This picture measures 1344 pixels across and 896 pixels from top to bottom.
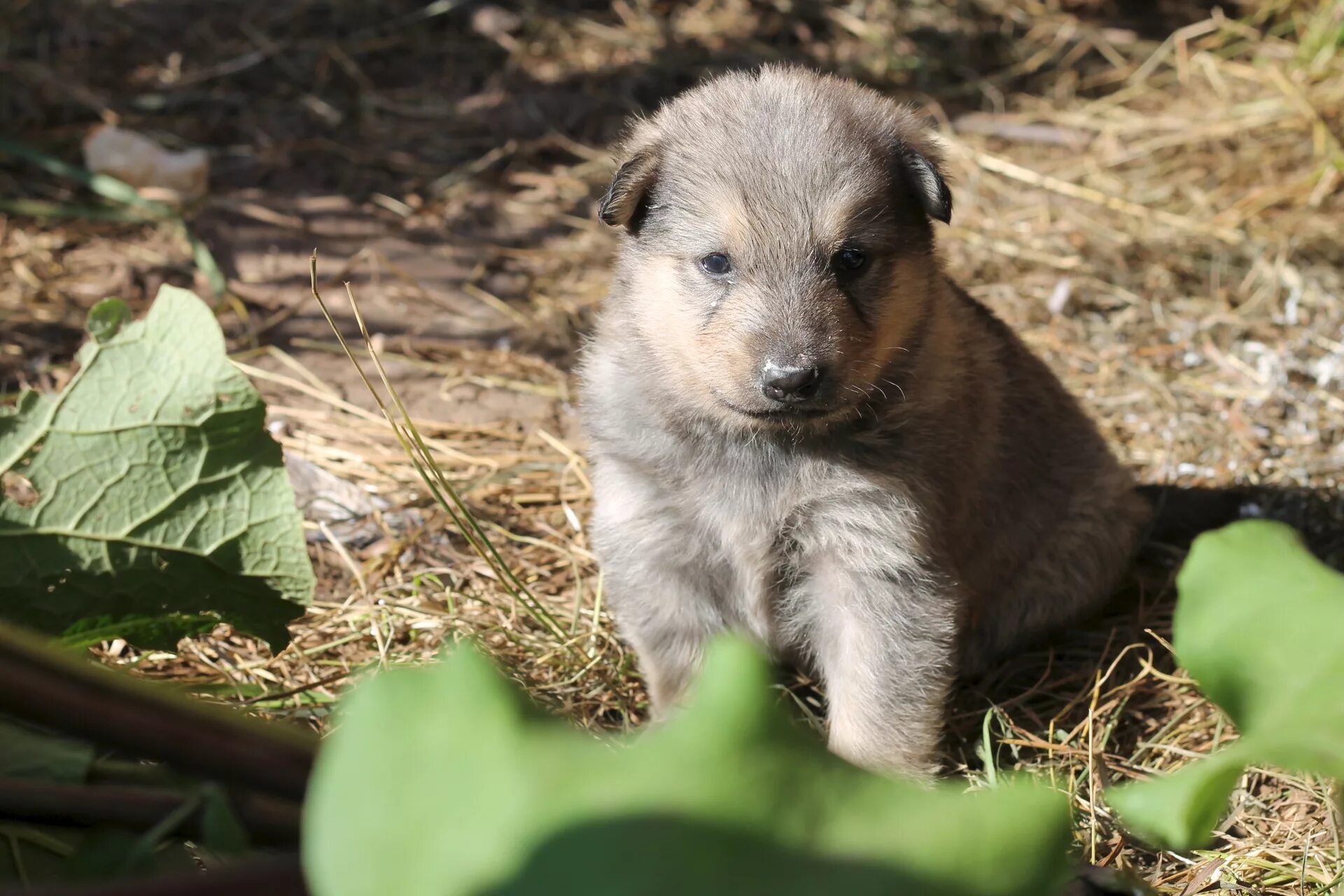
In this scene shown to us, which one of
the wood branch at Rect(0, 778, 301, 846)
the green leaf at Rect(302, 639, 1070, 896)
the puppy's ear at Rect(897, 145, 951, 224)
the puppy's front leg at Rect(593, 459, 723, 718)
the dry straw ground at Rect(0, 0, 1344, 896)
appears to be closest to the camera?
the green leaf at Rect(302, 639, 1070, 896)

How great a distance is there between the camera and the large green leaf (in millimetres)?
2801

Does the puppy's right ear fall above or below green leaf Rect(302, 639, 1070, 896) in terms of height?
below

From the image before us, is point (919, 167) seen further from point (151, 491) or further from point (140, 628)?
point (140, 628)

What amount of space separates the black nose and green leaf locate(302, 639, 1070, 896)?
1.61 meters

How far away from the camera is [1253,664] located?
5.23ft

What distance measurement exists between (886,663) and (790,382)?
864 mm

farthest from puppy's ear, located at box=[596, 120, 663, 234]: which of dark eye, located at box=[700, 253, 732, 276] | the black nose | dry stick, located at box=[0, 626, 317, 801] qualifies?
dry stick, located at box=[0, 626, 317, 801]

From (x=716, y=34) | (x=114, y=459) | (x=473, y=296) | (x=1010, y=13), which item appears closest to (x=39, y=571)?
(x=114, y=459)

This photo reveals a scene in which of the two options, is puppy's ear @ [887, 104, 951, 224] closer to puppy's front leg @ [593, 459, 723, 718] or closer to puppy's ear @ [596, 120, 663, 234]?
puppy's ear @ [596, 120, 663, 234]

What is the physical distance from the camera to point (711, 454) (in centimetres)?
323

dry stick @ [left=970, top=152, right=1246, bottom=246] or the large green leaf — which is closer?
the large green leaf

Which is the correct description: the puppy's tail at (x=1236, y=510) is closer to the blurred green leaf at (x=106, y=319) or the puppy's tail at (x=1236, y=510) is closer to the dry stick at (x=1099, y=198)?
the dry stick at (x=1099, y=198)

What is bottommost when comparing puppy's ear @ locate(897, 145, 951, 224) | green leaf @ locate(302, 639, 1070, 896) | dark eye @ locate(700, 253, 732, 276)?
dark eye @ locate(700, 253, 732, 276)

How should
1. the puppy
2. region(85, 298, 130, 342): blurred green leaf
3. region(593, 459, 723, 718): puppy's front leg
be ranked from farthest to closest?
region(593, 459, 723, 718): puppy's front leg → the puppy → region(85, 298, 130, 342): blurred green leaf
